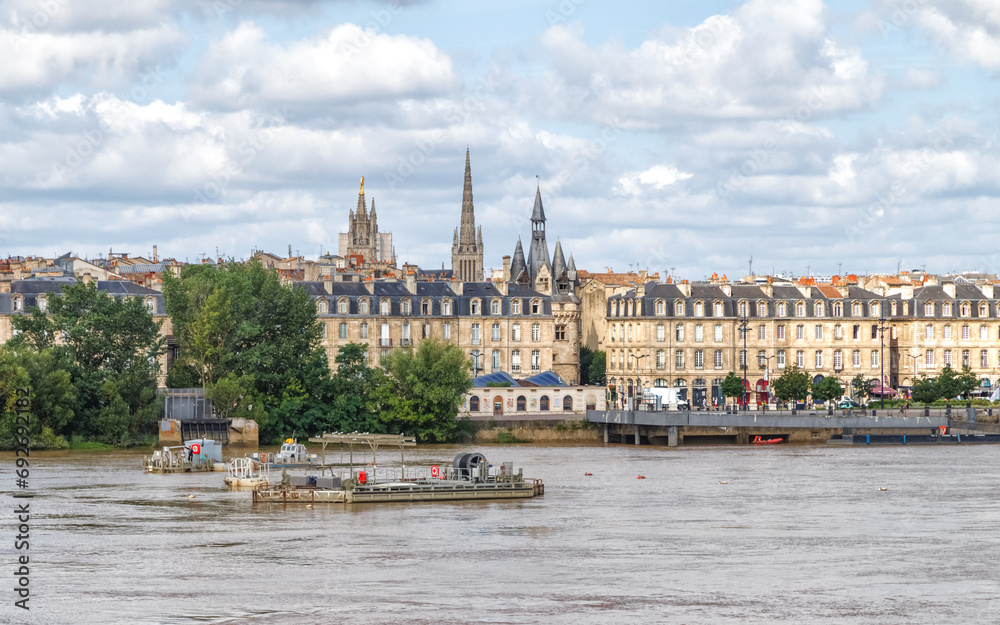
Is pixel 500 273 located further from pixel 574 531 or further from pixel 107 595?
pixel 107 595

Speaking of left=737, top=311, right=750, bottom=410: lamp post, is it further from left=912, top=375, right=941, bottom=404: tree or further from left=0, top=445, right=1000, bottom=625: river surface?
left=0, top=445, right=1000, bottom=625: river surface

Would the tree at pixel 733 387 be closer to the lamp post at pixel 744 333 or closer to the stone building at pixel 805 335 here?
the lamp post at pixel 744 333

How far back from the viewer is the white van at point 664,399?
341ft

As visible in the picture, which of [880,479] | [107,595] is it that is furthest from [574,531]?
[880,479]

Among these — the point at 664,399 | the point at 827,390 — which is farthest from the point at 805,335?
the point at 664,399

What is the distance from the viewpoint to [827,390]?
104438 mm

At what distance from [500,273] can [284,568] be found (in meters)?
111

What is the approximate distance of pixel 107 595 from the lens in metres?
35.1

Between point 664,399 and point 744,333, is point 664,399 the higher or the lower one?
the lower one

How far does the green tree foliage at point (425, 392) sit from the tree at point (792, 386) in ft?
88.0

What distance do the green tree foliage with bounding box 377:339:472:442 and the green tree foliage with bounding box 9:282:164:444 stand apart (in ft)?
42.0

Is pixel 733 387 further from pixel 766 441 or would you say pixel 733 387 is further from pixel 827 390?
pixel 766 441

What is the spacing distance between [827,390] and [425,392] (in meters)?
31.8

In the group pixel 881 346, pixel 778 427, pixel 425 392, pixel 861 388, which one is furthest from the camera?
pixel 881 346
